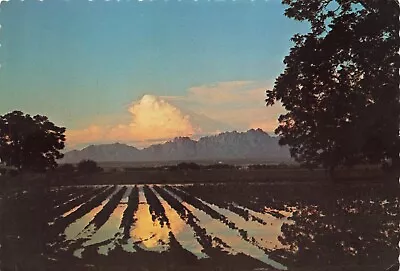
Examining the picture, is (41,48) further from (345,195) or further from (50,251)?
(345,195)

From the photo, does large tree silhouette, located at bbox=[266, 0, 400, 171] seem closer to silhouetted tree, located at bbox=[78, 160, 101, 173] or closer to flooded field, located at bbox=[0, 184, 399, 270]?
flooded field, located at bbox=[0, 184, 399, 270]

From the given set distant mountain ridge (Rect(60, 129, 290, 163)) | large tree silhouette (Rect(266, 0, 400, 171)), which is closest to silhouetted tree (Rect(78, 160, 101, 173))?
distant mountain ridge (Rect(60, 129, 290, 163))

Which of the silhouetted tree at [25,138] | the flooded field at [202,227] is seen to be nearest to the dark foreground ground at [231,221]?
the flooded field at [202,227]

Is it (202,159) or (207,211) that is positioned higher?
(202,159)

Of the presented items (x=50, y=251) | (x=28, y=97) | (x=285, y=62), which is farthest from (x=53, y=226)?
(x=285, y=62)

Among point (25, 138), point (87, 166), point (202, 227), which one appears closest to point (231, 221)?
point (202, 227)

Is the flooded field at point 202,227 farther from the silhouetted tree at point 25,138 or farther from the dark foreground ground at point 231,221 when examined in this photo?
the silhouetted tree at point 25,138

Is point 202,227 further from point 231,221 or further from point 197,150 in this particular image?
point 197,150
